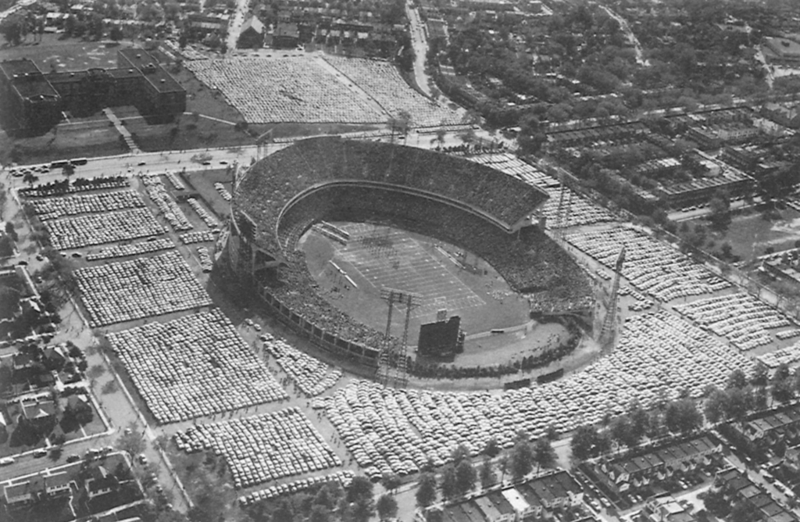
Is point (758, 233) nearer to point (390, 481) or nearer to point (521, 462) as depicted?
point (521, 462)

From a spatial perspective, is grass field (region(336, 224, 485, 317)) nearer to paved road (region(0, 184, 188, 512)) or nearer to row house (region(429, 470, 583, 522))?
row house (region(429, 470, 583, 522))

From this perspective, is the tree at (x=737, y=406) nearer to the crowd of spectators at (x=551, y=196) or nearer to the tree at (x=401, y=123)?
the crowd of spectators at (x=551, y=196)

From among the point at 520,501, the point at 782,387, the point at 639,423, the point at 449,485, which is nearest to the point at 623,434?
the point at 639,423

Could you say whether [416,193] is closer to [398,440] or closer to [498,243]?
[498,243]

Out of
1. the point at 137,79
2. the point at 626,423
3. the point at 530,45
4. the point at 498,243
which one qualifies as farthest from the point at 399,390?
the point at 530,45

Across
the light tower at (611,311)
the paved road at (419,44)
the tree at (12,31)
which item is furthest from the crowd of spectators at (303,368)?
the tree at (12,31)

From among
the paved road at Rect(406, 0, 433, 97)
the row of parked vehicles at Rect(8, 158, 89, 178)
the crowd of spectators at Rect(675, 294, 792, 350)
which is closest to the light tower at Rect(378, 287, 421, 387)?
the crowd of spectators at Rect(675, 294, 792, 350)
